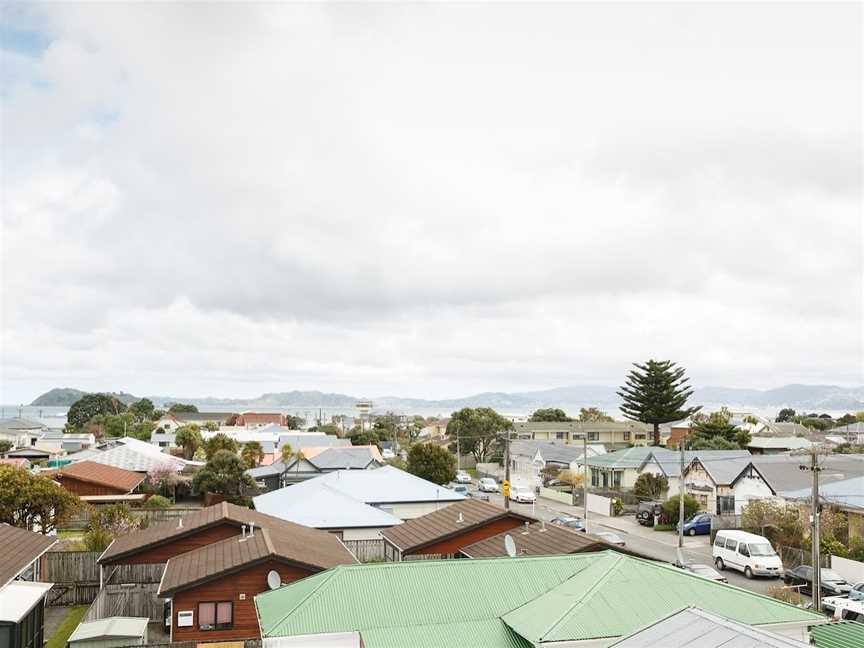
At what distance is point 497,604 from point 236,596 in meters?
10.1

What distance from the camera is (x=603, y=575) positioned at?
19891 millimetres

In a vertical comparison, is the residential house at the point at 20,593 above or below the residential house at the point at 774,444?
above

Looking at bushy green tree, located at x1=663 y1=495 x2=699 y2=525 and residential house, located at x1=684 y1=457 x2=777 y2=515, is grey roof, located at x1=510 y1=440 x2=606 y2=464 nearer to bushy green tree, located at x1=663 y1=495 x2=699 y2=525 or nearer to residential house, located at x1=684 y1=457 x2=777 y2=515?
residential house, located at x1=684 y1=457 x2=777 y2=515

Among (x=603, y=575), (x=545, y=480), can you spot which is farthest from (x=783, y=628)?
(x=545, y=480)

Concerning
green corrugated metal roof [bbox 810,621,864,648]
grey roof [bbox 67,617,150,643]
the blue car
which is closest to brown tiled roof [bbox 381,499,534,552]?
grey roof [bbox 67,617,150,643]

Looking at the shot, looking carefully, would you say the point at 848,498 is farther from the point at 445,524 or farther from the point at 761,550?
the point at 445,524

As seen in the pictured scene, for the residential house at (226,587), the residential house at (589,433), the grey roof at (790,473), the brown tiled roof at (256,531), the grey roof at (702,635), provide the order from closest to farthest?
the grey roof at (702,635), the residential house at (226,587), the brown tiled roof at (256,531), the grey roof at (790,473), the residential house at (589,433)

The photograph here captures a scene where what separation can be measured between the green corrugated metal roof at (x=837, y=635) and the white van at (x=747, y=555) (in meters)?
17.6

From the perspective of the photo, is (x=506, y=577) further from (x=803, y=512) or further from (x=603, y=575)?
(x=803, y=512)

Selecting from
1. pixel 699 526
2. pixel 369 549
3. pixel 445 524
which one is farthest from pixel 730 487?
pixel 445 524

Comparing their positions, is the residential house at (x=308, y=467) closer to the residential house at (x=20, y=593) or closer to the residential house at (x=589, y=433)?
the residential house at (x=20, y=593)

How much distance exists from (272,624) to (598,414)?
16061 cm

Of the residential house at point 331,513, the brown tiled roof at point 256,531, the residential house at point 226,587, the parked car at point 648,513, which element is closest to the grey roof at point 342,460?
the residential house at point 331,513

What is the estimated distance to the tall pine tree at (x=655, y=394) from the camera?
348 feet
